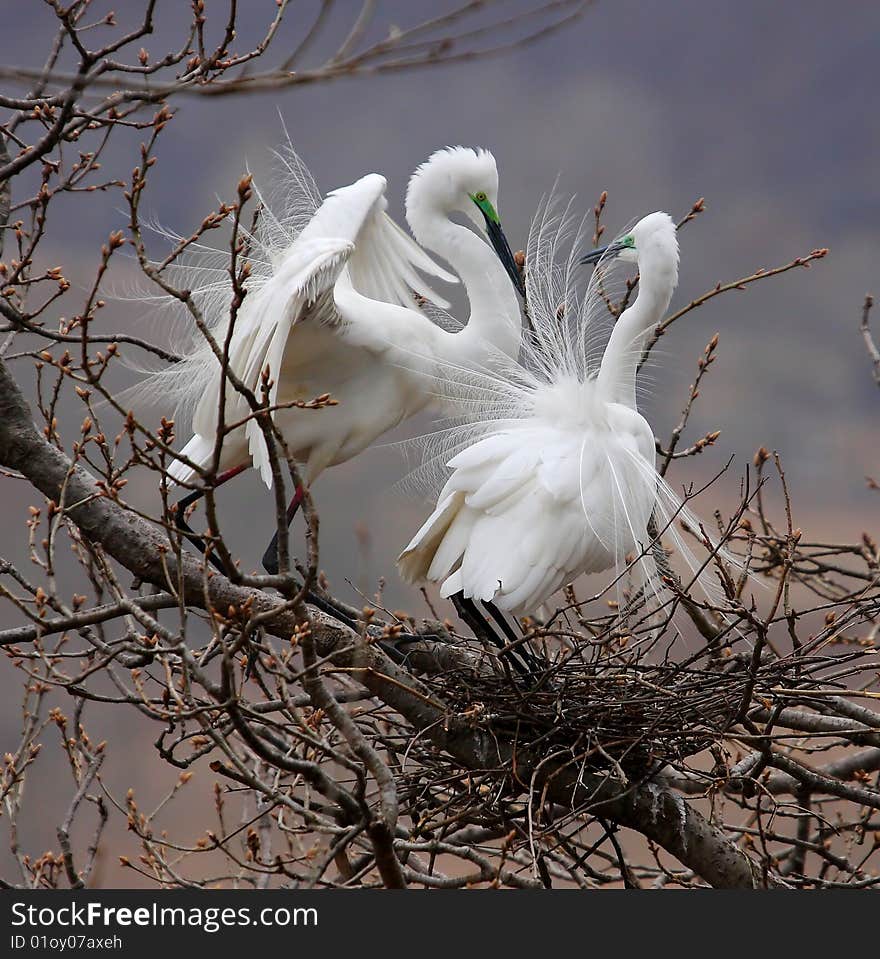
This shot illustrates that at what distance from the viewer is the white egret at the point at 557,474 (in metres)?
3.77

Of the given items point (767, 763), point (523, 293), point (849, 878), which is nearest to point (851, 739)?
point (849, 878)

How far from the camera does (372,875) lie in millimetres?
4738

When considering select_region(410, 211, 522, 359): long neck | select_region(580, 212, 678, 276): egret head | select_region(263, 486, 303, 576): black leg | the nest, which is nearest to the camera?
the nest

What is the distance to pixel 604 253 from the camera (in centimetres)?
457

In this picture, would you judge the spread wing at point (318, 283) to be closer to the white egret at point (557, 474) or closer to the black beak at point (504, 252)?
the black beak at point (504, 252)

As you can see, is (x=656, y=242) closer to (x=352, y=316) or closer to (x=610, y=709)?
(x=352, y=316)

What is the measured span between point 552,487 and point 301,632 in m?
1.66

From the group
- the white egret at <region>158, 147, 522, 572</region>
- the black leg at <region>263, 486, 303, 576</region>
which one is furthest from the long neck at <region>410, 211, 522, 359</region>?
the black leg at <region>263, 486, 303, 576</region>

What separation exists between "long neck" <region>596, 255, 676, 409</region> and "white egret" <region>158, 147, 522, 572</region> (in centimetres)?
61

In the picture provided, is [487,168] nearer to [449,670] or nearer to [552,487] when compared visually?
[552,487]

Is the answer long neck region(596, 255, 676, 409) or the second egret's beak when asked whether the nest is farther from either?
the second egret's beak

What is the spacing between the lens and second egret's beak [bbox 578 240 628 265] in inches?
178

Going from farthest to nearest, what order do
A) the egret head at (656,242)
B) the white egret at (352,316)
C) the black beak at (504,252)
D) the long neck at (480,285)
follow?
the black beak at (504,252) < the long neck at (480,285) < the egret head at (656,242) < the white egret at (352,316)

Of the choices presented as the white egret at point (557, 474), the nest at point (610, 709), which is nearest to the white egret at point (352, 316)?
the white egret at point (557, 474)
